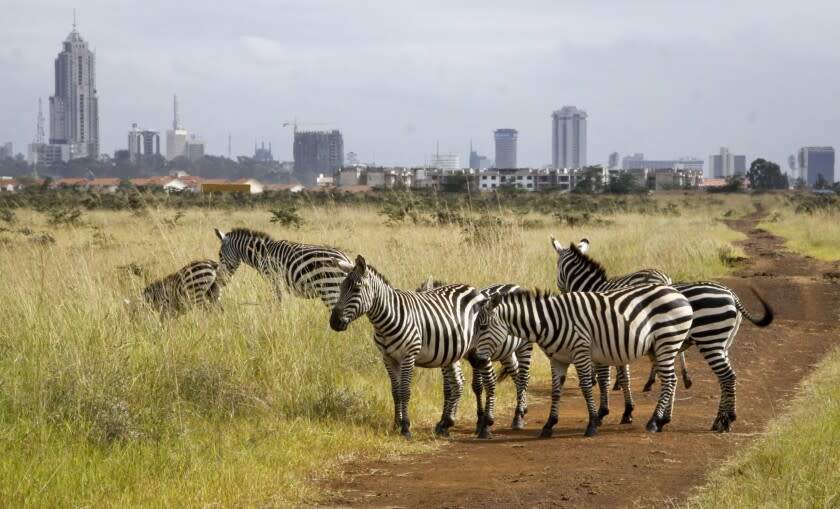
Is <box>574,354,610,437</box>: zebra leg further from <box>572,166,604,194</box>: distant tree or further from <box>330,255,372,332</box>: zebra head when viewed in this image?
<box>572,166,604,194</box>: distant tree

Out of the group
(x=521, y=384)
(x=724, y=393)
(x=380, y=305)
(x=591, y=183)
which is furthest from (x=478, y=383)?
(x=591, y=183)

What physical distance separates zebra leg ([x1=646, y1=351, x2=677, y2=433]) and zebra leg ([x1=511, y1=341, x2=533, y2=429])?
1.10 m

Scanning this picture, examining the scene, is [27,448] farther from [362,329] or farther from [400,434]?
[362,329]

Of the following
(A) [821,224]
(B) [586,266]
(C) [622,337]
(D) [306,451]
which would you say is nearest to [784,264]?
(A) [821,224]

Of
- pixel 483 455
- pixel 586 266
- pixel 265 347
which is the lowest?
pixel 483 455

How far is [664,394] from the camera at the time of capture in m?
9.07

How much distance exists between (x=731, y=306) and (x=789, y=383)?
7.97 feet

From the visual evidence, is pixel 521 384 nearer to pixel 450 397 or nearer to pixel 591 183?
pixel 450 397

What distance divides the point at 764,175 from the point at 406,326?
109198mm

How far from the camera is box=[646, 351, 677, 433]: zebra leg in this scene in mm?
9039

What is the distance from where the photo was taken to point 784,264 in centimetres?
2497

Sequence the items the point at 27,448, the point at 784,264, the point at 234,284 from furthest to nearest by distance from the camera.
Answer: the point at 784,264, the point at 234,284, the point at 27,448

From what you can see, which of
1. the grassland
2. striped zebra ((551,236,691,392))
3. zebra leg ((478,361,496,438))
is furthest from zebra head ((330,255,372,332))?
striped zebra ((551,236,691,392))

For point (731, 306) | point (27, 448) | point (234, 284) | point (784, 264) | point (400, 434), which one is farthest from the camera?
point (784, 264)
